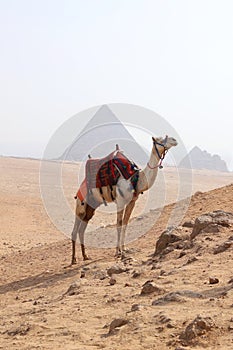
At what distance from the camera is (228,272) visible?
6707 millimetres

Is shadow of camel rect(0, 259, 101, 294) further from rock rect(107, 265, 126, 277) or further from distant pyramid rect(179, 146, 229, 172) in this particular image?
distant pyramid rect(179, 146, 229, 172)

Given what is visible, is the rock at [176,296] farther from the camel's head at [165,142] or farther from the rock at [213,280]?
the camel's head at [165,142]

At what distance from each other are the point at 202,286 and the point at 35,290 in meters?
3.90

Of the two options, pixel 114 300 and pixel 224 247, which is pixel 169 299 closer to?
pixel 114 300

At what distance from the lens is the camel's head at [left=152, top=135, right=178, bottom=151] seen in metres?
10.9

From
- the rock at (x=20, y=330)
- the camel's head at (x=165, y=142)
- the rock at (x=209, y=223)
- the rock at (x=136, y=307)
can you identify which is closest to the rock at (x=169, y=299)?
the rock at (x=136, y=307)

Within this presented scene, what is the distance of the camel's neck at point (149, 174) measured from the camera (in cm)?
1105

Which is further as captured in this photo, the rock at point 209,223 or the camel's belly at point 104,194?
the camel's belly at point 104,194

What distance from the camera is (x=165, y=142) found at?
35.9ft

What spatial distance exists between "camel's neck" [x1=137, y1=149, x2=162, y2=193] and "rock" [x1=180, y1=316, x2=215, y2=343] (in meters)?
6.49

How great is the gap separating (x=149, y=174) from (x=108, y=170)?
87 cm

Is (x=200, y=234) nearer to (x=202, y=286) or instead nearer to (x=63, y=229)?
(x=202, y=286)

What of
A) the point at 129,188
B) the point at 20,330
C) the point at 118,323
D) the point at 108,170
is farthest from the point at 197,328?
the point at 108,170

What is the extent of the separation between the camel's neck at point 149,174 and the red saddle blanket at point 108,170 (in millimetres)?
217
